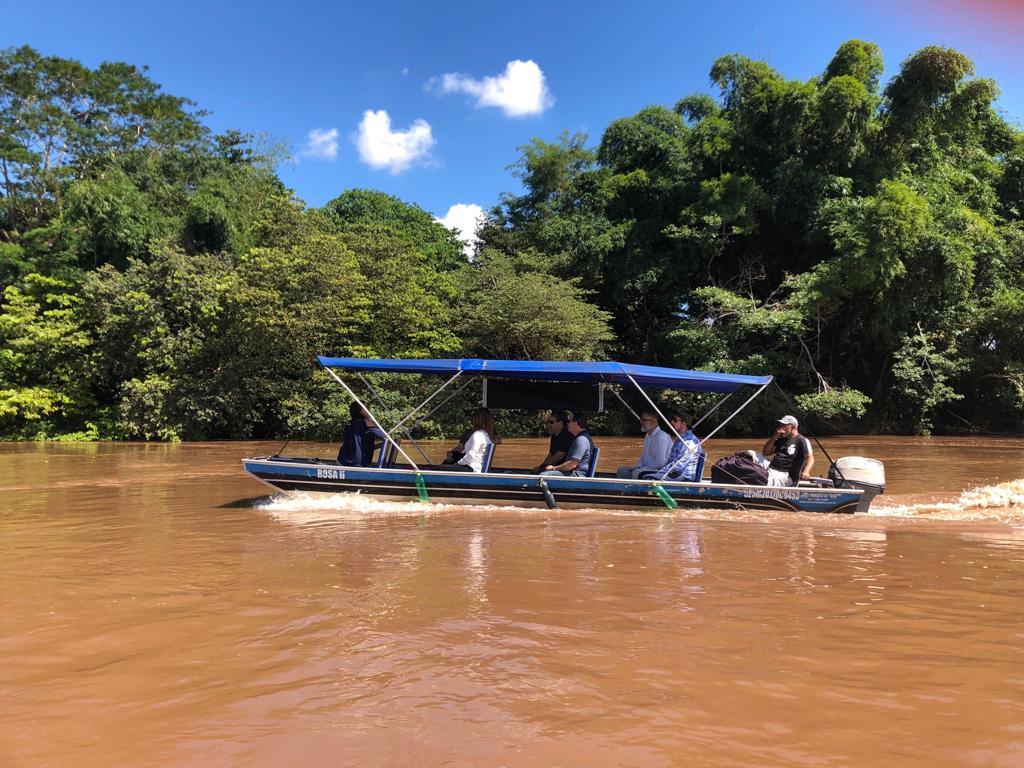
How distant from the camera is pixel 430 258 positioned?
94.6ft

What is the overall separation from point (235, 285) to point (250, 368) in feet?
7.97

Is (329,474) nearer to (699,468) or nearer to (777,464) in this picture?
(699,468)

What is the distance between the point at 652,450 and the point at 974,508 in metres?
3.92

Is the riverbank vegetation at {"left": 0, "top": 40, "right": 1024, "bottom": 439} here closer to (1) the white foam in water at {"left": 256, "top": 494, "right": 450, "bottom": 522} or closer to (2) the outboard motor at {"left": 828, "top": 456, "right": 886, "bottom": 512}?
(1) the white foam in water at {"left": 256, "top": 494, "right": 450, "bottom": 522}

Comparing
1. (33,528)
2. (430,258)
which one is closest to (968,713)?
(33,528)

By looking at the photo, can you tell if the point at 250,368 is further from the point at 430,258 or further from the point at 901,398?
the point at 901,398

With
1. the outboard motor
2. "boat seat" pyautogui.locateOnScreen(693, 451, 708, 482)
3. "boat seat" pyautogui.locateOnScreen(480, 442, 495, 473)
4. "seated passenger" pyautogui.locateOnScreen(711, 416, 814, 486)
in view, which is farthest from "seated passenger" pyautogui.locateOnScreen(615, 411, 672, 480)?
the outboard motor

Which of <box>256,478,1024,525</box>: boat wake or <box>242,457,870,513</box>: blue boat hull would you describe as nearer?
<box>256,478,1024,525</box>: boat wake

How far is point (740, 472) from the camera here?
8492mm

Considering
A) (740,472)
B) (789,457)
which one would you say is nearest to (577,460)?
(740,472)

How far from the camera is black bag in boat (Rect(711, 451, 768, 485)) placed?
8.42 m

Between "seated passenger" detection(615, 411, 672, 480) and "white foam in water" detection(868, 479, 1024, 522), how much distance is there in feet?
8.35

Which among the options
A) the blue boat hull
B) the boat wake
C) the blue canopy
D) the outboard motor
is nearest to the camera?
the boat wake

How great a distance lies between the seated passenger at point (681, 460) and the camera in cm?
859
